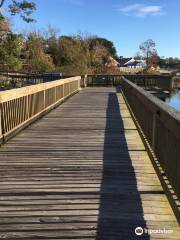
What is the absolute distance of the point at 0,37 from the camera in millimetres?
34219

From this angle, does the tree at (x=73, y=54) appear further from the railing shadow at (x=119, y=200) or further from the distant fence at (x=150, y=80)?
the railing shadow at (x=119, y=200)

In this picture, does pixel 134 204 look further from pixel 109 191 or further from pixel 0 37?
pixel 0 37

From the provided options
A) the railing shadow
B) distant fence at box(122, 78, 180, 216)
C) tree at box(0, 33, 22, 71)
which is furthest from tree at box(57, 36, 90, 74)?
distant fence at box(122, 78, 180, 216)

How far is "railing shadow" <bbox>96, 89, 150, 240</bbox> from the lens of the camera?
14.0ft

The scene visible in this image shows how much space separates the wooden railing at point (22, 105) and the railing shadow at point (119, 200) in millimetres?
2130

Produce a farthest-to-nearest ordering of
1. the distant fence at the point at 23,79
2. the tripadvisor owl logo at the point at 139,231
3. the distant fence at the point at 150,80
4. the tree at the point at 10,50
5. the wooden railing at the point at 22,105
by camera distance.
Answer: the distant fence at the point at 150,80 < the distant fence at the point at 23,79 < the tree at the point at 10,50 < the wooden railing at the point at 22,105 < the tripadvisor owl logo at the point at 139,231

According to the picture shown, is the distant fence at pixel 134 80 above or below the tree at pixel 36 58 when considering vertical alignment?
below

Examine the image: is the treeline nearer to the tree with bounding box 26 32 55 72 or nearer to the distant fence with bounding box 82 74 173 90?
the tree with bounding box 26 32 55 72

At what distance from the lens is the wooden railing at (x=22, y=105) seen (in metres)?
8.76

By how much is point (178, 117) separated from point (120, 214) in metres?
1.21

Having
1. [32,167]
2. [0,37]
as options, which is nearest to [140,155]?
[32,167]

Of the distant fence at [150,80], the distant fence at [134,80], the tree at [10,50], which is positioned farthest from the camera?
the distant fence at [134,80]

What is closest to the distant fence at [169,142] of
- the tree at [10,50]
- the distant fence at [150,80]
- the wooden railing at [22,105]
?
the wooden railing at [22,105]

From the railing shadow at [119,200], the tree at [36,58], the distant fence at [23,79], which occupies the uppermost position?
the tree at [36,58]
